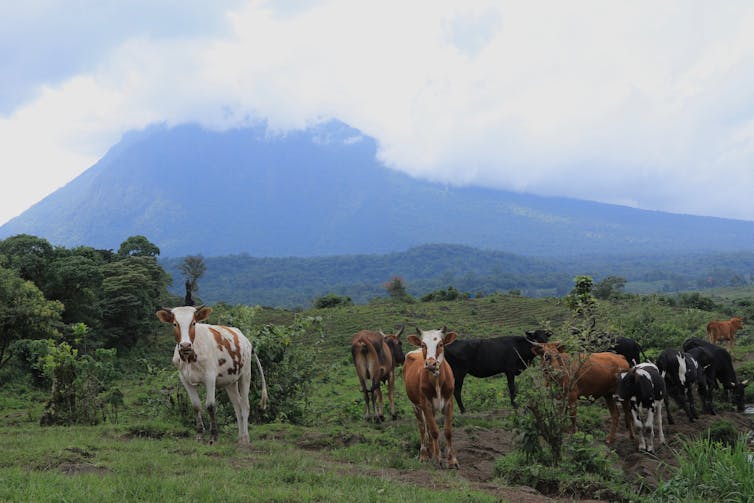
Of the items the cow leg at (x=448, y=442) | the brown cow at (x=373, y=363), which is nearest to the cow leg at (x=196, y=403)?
the cow leg at (x=448, y=442)

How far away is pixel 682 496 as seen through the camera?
23.4ft

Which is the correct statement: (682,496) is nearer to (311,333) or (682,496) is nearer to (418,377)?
(418,377)

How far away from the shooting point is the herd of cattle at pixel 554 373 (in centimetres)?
933

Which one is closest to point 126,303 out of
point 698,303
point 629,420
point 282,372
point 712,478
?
point 282,372

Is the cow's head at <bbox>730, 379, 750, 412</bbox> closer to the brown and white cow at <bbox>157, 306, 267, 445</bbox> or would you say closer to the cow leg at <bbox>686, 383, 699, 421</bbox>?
the cow leg at <bbox>686, 383, 699, 421</bbox>

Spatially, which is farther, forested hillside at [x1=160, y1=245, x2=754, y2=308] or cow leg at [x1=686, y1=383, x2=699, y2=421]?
forested hillside at [x1=160, y1=245, x2=754, y2=308]

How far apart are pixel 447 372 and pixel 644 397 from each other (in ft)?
11.5

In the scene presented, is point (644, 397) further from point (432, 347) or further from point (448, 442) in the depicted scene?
point (432, 347)

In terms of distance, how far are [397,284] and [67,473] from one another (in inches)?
2452

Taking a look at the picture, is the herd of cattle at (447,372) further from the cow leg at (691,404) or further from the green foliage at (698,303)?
the green foliage at (698,303)

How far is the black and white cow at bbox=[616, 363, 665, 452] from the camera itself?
10.2 meters

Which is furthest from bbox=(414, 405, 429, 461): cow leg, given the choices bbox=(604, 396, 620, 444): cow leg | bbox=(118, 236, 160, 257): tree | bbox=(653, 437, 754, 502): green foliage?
bbox=(118, 236, 160, 257): tree

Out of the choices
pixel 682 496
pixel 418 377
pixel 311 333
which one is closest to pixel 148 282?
pixel 311 333

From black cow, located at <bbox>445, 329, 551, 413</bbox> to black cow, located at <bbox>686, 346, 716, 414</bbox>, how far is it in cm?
325
